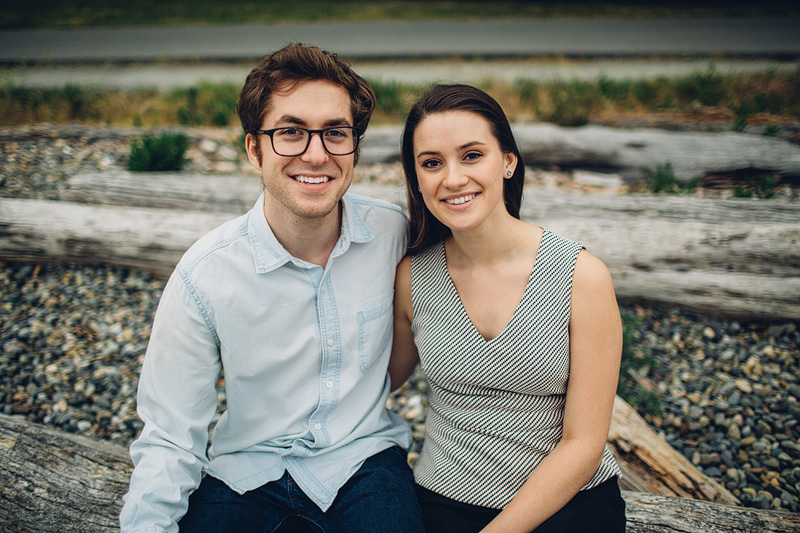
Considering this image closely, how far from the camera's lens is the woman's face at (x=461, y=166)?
1.98 metres

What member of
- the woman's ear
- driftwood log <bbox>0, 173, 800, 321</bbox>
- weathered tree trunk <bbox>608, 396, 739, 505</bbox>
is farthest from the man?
driftwood log <bbox>0, 173, 800, 321</bbox>

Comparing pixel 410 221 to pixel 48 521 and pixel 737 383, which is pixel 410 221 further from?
pixel 737 383

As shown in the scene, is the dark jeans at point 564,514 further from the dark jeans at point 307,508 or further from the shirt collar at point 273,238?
the shirt collar at point 273,238

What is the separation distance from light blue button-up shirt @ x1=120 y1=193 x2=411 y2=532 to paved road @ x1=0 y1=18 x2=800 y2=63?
8823mm

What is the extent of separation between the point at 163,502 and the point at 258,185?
325cm

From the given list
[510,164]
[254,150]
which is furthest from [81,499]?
[510,164]

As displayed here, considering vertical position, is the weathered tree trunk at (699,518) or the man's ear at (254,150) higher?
the man's ear at (254,150)

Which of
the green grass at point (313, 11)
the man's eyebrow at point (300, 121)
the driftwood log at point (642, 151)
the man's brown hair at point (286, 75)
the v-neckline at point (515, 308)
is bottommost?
the v-neckline at point (515, 308)

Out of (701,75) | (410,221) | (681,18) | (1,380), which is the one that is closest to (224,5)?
(681,18)

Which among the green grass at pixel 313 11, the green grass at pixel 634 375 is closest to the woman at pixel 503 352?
the green grass at pixel 634 375

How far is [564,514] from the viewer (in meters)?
1.91

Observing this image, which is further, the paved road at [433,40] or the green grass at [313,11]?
the green grass at [313,11]

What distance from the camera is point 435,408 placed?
2.25 meters

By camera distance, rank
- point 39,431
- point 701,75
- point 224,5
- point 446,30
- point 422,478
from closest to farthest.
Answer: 1. point 422,478
2. point 39,431
3. point 701,75
4. point 446,30
5. point 224,5
